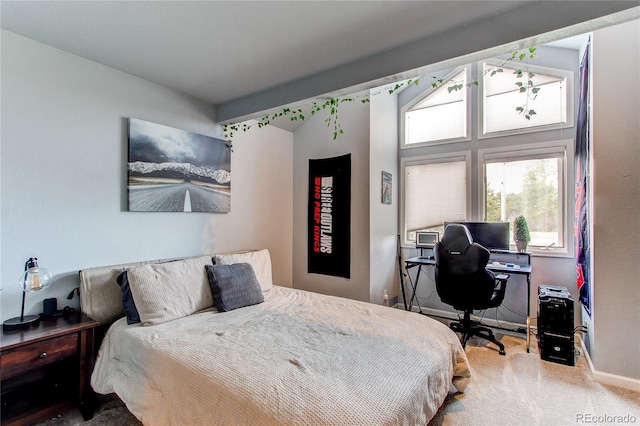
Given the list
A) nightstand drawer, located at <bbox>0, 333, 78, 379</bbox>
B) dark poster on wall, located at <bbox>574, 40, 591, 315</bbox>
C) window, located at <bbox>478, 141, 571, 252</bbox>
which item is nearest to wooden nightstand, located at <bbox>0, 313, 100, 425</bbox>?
nightstand drawer, located at <bbox>0, 333, 78, 379</bbox>

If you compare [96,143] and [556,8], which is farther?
[96,143]

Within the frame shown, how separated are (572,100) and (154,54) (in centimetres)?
419

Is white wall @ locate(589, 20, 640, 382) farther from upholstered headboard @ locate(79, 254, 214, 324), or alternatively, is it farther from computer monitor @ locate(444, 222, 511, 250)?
upholstered headboard @ locate(79, 254, 214, 324)

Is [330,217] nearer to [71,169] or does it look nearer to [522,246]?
[522,246]

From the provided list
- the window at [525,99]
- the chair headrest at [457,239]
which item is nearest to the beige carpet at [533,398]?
the chair headrest at [457,239]

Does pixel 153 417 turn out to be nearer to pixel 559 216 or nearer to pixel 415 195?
pixel 415 195

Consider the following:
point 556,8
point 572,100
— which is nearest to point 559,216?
point 572,100

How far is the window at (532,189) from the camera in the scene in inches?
134

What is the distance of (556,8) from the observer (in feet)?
5.34

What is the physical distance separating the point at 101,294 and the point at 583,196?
4196 mm

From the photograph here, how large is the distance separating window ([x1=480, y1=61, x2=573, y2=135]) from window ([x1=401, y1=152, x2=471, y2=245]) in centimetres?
55

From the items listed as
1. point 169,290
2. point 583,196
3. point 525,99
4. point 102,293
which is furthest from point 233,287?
point 525,99

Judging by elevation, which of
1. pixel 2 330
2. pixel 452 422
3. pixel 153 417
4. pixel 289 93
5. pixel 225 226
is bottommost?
pixel 452 422

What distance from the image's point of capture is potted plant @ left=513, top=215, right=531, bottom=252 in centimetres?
339
